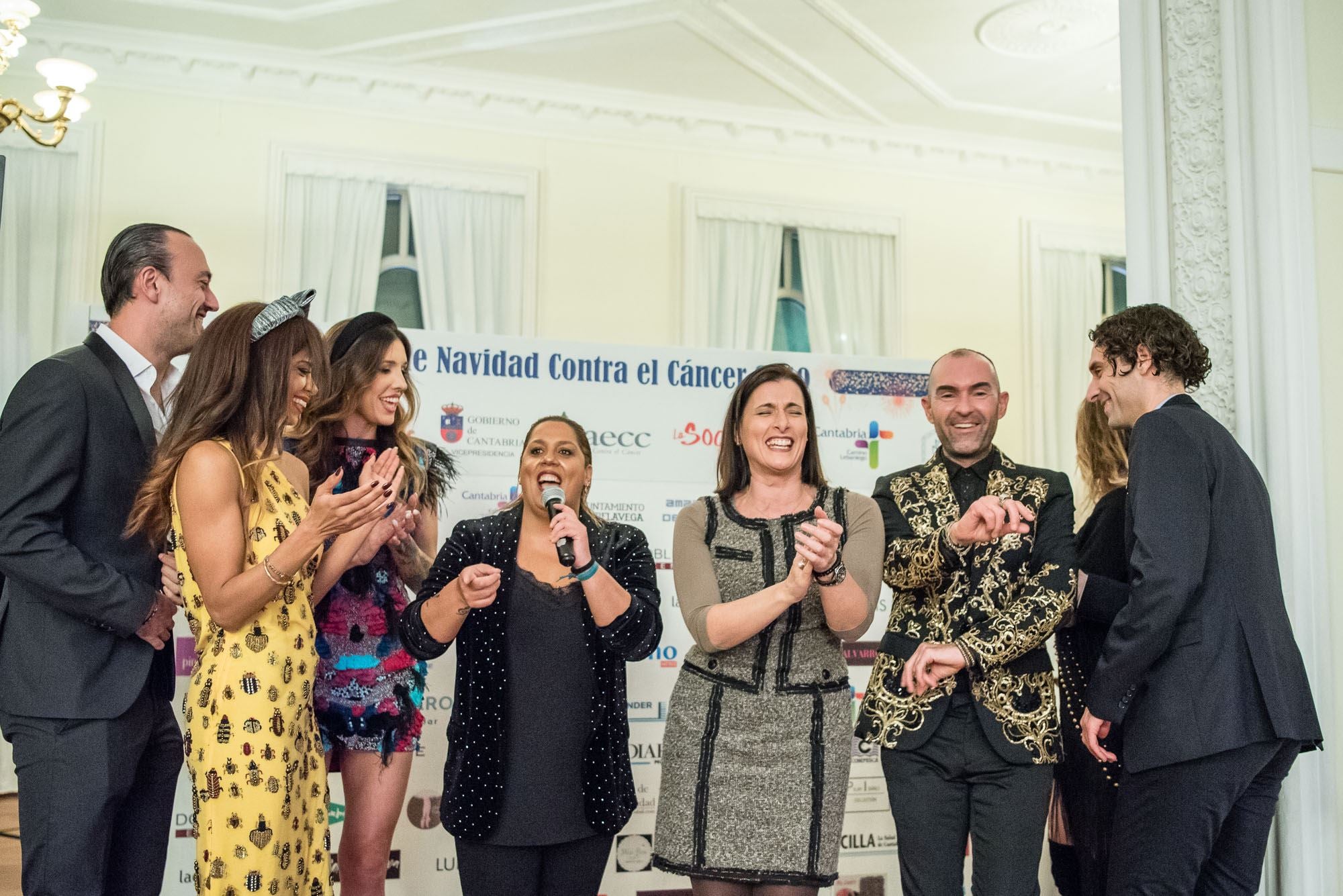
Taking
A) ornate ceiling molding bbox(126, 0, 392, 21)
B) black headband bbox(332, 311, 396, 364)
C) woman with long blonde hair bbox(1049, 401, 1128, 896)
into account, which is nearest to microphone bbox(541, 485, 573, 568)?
black headband bbox(332, 311, 396, 364)

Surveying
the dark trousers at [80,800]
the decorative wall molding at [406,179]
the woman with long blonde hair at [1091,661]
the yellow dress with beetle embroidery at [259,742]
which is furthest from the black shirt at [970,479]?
the decorative wall molding at [406,179]

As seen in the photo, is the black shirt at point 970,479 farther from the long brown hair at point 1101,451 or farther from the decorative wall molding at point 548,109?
the decorative wall molding at point 548,109

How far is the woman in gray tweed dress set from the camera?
2273 millimetres

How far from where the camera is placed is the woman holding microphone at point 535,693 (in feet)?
7.50

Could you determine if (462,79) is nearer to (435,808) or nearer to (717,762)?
(435,808)

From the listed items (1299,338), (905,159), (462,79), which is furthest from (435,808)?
(905,159)

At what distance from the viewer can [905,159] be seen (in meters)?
7.00

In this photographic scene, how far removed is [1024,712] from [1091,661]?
404 millimetres

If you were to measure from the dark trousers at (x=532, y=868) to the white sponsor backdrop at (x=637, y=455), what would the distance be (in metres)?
1.46

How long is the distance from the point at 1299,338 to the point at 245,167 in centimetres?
515

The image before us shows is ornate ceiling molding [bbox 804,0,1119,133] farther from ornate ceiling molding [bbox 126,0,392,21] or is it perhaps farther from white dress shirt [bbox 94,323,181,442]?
white dress shirt [bbox 94,323,181,442]

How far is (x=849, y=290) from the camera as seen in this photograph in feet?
22.7

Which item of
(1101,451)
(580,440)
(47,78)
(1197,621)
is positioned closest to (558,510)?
(580,440)

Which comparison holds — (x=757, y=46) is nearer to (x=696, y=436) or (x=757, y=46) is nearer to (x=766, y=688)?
(x=696, y=436)
